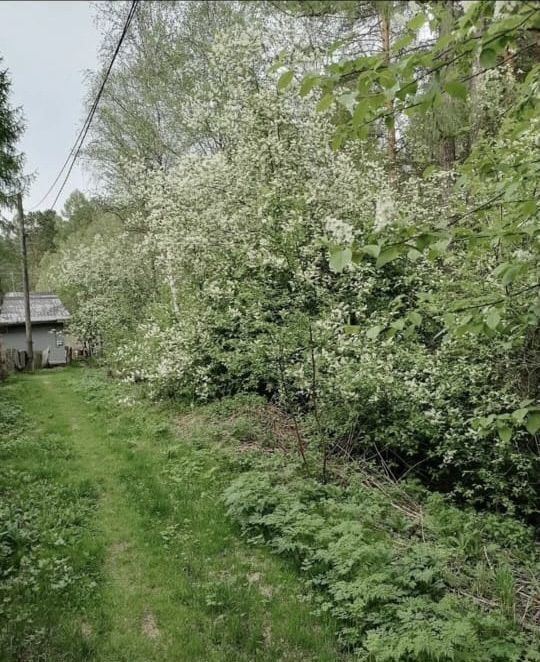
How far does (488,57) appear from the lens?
172 cm

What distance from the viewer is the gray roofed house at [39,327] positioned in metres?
23.4

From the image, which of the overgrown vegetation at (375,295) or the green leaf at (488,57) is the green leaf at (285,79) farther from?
the green leaf at (488,57)

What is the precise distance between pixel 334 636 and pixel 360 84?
122 inches

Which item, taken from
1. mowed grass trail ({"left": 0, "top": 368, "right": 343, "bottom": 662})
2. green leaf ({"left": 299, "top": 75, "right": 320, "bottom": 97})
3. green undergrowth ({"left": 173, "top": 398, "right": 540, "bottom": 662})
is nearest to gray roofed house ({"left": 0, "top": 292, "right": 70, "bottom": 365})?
mowed grass trail ({"left": 0, "top": 368, "right": 343, "bottom": 662})

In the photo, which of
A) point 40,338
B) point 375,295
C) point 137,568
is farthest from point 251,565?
point 40,338

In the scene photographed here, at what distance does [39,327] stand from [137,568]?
23.2m

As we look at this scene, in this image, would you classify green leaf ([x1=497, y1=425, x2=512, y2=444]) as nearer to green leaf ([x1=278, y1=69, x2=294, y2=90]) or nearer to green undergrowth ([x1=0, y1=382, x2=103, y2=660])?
green leaf ([x1=278, y1=69, x2=294, y2=90])

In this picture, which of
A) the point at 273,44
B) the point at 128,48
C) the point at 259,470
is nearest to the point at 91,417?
the point at 259,470

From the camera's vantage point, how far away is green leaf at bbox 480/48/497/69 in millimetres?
1706

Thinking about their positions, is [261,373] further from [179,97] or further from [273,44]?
[179,97]

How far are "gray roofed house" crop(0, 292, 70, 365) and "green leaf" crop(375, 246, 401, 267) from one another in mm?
23030

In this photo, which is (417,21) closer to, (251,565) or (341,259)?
(341,259)

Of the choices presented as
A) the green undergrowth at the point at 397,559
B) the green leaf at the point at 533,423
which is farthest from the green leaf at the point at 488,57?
the green undergrowth at the point at 397,559

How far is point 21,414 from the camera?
949 centimetres
